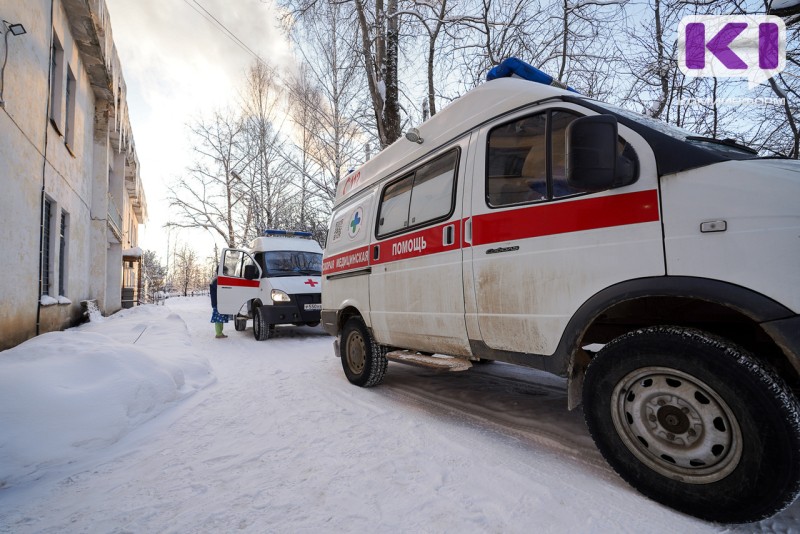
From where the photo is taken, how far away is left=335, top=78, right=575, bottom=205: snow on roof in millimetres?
2842

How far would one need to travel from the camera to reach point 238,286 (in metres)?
9.27

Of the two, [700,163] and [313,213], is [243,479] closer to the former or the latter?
[700,163]

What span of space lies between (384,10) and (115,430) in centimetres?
1152

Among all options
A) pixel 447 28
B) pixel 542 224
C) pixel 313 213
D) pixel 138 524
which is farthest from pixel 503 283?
pixel 313 213

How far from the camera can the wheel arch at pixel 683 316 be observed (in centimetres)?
174

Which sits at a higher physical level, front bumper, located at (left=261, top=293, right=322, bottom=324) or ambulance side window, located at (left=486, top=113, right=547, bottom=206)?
ambulance side window, located at (left=486, top=113, right=547, bottom=206)

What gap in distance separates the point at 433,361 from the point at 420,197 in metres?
1.58

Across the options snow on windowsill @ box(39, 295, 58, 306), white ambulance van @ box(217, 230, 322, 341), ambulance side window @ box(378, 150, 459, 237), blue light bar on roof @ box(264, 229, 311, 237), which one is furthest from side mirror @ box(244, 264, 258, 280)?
ambulance side window @ box(378, 150, 459, 237)

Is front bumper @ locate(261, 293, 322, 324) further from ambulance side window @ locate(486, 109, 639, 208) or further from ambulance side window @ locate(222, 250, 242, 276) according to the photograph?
ambulance side window @ locate(486, 109, 639, 208)

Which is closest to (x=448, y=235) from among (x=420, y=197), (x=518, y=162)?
(x=420, y=197)

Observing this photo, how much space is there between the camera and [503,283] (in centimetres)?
283

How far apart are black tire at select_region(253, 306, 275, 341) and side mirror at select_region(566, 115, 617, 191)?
7.61m

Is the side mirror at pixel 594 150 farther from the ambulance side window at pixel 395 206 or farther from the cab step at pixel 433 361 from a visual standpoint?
the ambulance side window at pixel 395 206

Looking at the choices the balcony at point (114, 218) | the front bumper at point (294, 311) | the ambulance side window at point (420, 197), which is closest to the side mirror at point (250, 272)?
the front bumper at point (294, 311)
